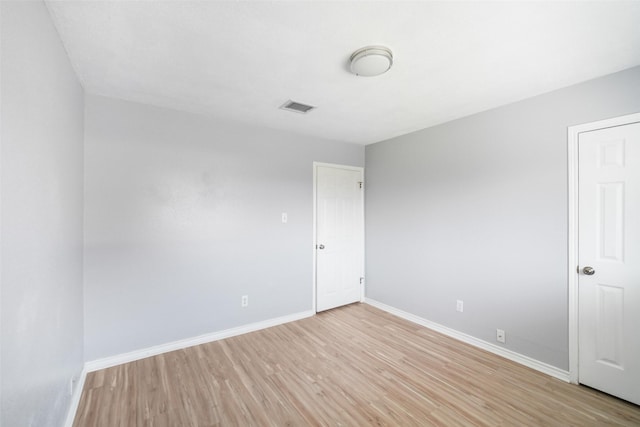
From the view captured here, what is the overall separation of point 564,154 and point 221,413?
3.40 m

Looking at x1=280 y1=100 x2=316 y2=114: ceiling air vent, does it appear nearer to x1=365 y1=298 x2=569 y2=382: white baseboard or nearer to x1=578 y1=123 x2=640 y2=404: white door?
x1=578 y1=123 x2=640 y2=404: white door

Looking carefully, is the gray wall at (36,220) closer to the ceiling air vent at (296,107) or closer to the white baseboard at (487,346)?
the ceiling air vent at (296,107)

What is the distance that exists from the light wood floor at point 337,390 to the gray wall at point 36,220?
501 millimetres

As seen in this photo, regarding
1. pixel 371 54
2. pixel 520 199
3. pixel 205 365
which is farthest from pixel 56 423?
pixel 520 199

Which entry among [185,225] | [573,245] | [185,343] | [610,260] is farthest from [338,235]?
[610,260]

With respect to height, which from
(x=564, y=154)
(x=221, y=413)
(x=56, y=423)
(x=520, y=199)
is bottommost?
(x=221, y=413)

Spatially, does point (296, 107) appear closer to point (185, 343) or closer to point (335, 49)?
point (335, 49)

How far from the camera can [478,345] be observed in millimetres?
2814

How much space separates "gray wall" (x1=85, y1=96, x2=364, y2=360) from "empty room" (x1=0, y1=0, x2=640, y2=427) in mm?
21

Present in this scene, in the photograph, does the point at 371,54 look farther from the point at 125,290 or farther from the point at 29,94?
the point at 125,290

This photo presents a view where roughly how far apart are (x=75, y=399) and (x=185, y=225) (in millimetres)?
1533

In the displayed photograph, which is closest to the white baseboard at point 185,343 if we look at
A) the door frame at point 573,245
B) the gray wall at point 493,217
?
the gray wall at point 493,217

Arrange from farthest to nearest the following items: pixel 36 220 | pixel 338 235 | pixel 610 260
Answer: pixel 338 235
pixel 610 260
pixel 36 220

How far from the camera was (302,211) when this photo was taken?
11.9ft
